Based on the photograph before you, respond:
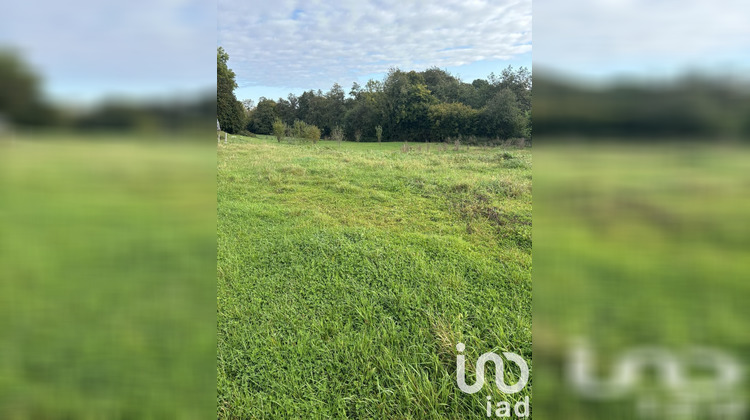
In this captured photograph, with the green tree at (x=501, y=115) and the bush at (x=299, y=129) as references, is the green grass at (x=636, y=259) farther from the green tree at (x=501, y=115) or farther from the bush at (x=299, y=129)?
the bush at (x=299, y=129)

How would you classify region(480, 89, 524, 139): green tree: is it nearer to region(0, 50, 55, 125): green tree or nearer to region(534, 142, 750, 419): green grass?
region(534, 142, 750, 419): green grass

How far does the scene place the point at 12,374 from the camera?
1.51 m

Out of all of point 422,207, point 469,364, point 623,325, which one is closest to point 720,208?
point 623,325

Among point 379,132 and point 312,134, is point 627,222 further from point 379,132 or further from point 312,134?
point 312,134

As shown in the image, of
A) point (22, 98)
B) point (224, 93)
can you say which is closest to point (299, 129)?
point (224, 93)

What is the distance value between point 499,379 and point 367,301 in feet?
3.55

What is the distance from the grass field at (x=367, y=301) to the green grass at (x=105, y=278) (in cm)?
59

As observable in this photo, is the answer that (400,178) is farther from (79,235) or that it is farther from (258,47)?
(79,235)

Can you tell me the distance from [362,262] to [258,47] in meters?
3.16

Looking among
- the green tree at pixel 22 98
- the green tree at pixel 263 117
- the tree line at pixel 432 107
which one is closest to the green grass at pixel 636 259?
the green tree at pixel 22 98

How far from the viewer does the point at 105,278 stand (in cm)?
192

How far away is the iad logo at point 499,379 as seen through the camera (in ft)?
4.71

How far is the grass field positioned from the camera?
1.64 m

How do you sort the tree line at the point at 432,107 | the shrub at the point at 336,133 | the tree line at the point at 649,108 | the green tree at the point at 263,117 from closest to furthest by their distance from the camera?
the tree line at the point at 649,108 < the tree line at the point at 432,107 < the shrub at the point at 336,133 < the green tree at the point at 263,117
